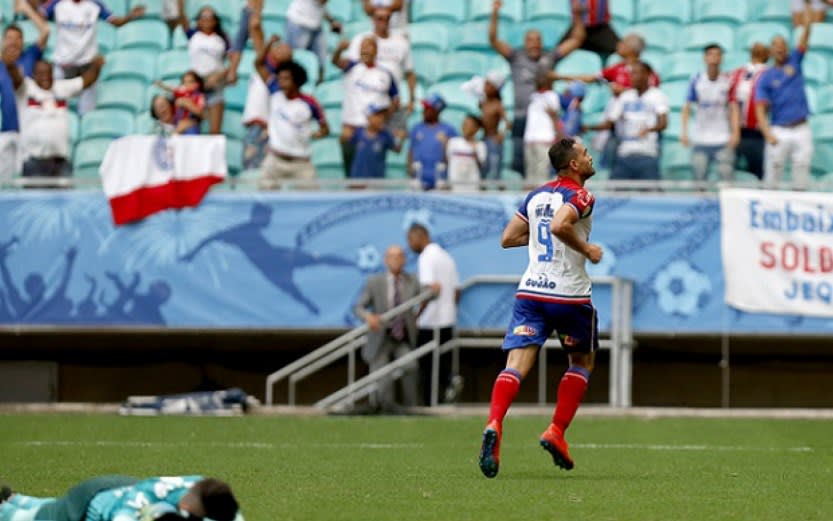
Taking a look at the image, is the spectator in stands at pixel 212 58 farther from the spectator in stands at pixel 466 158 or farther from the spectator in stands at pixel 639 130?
the spectator in stands at pixel 639 130

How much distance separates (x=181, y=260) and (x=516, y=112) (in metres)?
4.05

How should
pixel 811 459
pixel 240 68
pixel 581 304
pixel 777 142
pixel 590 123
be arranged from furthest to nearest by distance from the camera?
pixel 240 68
pixel 590 123
pixel 777 142
pixel 811 459
pixel 581 304

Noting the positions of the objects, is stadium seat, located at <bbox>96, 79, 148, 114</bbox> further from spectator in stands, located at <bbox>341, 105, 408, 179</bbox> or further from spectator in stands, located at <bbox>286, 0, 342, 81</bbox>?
spectator in stands, located at <bbox>341, 105, 408, 179</bbox>

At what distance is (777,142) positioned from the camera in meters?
19.9

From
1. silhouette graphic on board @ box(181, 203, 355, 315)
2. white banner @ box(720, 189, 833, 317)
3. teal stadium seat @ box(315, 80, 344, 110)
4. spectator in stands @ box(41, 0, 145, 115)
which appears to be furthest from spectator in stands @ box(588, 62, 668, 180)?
spectator in stands @ box(41, 0, 145, 115)

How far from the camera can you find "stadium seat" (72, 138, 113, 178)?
69.3ft

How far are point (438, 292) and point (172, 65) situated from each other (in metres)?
5.29

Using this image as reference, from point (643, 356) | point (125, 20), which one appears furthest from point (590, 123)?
point (125, 20)

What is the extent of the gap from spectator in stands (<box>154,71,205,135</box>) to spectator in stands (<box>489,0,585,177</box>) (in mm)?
3508

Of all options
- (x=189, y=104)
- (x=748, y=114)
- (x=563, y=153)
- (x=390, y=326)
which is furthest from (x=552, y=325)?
(x=189, y=104)

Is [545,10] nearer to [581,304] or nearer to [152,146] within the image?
[152,146]

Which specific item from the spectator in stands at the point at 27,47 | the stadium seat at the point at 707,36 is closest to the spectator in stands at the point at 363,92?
the spectator in stands at the point at 27,47

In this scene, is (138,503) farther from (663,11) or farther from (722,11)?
(722,11)

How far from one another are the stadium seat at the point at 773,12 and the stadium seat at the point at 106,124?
8134 mm
